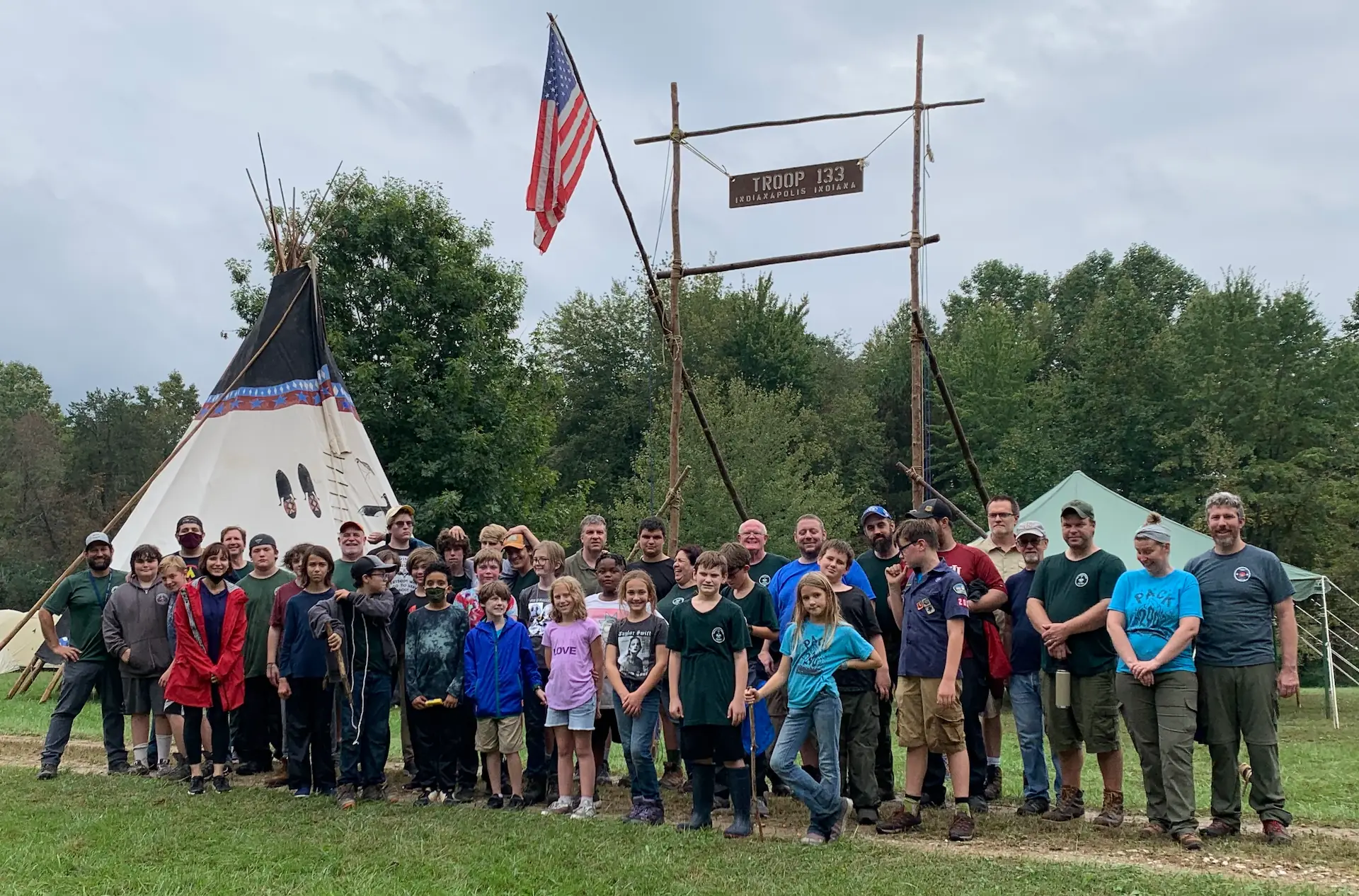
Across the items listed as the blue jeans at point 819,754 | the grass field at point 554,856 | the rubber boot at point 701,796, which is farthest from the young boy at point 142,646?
the blue jeans at point 819,754

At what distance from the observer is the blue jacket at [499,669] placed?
21.7 ft

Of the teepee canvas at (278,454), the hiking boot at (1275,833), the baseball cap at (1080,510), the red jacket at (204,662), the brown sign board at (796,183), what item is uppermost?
the brown sign board at (796,183)

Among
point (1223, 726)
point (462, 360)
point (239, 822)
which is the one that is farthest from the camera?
point (462, 360)

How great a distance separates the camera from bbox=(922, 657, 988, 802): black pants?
6.34 m

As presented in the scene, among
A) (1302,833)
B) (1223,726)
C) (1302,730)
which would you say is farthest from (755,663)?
(1302,730)

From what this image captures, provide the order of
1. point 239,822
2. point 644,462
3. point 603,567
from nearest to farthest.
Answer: point 239,822 → point 603,567 → point 644,462

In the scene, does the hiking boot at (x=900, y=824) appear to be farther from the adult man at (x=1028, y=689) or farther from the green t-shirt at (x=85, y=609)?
the green t-shirt at (x=85, y=609)

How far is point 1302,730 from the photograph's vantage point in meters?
13.2

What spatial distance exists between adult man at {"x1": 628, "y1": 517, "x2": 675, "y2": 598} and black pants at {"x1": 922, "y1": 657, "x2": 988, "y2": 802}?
1.88 m

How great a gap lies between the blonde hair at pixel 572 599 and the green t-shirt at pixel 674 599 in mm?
469

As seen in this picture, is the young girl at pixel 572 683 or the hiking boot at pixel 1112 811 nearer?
the hiking boot at pixel 1112 811

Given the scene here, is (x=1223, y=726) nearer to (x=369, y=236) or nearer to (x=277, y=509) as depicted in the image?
(x=277, y=509)

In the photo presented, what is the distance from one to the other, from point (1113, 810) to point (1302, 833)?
3.20 feet

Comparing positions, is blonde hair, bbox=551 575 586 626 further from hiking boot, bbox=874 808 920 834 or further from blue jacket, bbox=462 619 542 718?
hiking boot, bbox=874 808 920 834
